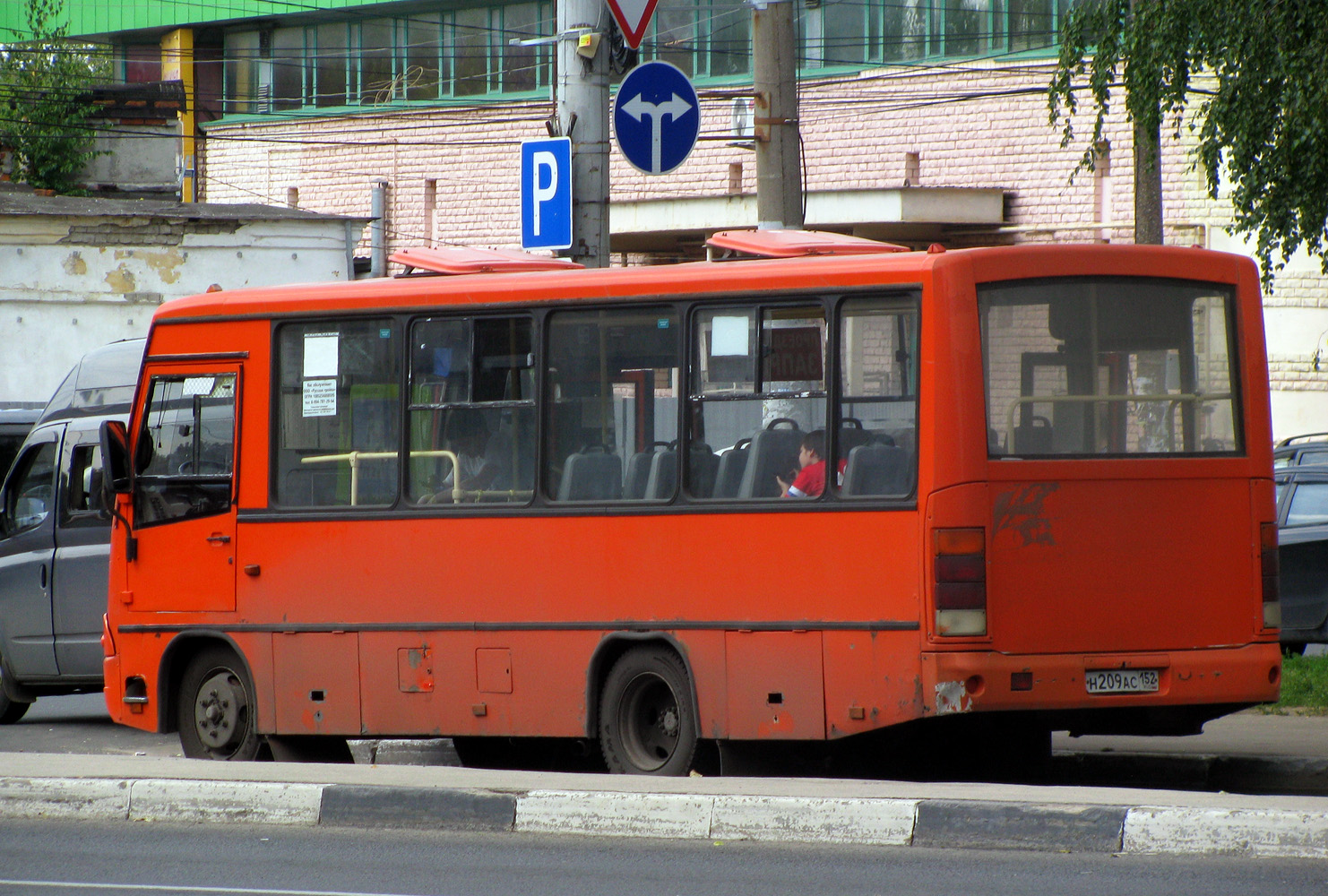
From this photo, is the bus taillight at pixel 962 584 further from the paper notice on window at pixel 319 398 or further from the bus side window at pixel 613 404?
the paper notice on window at pixel 319 398

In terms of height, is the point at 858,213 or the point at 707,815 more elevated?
the point at 858,213

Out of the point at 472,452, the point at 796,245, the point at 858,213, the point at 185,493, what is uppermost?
the point at 858,213

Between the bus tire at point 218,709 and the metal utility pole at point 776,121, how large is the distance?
457 centimetres

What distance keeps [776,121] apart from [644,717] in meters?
4.89

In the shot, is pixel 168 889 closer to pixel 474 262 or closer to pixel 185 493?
pixel 185 493

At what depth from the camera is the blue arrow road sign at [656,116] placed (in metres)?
11.2

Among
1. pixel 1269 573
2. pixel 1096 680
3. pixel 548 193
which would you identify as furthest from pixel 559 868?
pixel 548 193

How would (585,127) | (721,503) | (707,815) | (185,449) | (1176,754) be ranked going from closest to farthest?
1. (707,815)
2. (721,503)
3. (1176,754)
4. (185,449)
5. (585,127)

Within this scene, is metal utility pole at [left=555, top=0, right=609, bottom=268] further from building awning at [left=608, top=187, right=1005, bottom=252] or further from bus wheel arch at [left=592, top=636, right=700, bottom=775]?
building awning at [left=608, top=187, right=1005, bottom=252]

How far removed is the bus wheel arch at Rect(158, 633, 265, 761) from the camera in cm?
1008

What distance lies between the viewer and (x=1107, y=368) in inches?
314

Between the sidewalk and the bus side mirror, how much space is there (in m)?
1.91

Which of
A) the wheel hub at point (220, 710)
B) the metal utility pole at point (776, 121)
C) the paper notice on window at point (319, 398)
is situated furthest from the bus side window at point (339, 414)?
the metal utility pole at point (776, 121)

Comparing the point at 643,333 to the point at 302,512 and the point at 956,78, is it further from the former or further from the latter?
the point at 956,78
